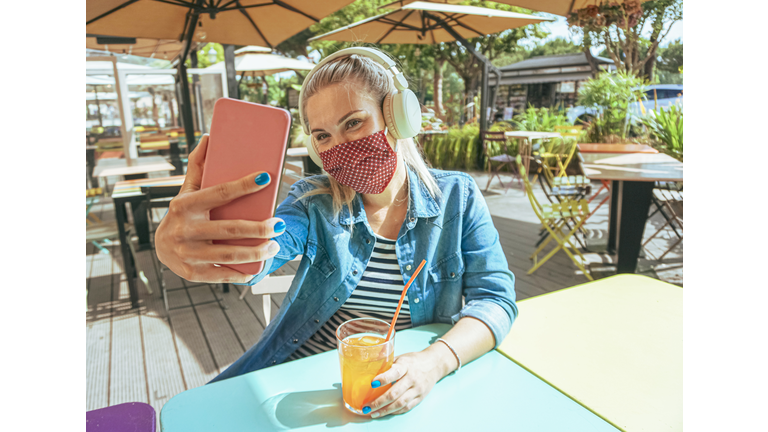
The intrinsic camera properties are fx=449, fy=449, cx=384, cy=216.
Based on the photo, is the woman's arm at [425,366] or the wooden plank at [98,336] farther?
the wooden plank at [98,336]

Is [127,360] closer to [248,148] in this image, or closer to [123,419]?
[123,419]

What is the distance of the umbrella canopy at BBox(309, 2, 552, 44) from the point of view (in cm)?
659

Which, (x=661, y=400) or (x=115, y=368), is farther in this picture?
(x=115, y=368)

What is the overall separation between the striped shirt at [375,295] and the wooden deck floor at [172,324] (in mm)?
1321

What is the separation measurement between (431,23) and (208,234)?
7639mm

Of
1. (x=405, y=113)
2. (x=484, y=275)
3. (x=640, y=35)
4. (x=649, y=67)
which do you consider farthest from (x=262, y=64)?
(x=649, y=67)

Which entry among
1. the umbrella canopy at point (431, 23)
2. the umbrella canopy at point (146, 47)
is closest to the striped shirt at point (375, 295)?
the umbrella canopy at point (431, 23)

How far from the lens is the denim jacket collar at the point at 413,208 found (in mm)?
1259

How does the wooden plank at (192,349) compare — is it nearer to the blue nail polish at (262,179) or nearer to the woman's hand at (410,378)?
the woman's hand at (410,378)

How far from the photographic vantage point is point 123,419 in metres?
0.84
